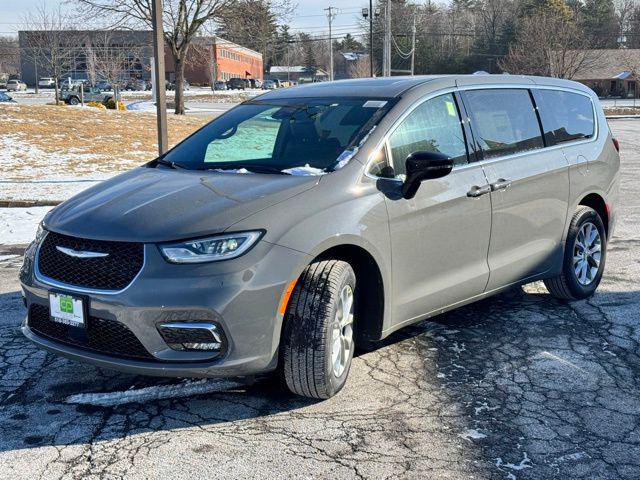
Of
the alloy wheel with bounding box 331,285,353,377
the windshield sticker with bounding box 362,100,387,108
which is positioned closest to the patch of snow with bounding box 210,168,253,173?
the windshield sticker with bounding box 362,100,387,108

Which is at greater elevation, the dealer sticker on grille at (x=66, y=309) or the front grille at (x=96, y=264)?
the front grille at (x=96, y=264)

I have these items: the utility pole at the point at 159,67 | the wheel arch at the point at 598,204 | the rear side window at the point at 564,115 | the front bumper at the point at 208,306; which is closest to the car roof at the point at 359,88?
the rear side window at the point at 564,115

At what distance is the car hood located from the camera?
3568 mm

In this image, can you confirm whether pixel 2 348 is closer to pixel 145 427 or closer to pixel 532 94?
pixel 145 427

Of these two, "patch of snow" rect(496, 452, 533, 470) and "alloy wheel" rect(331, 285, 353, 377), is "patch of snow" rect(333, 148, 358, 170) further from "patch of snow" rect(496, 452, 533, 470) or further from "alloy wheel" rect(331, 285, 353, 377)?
"patch of snow" rect(496, 452, 533, 470)

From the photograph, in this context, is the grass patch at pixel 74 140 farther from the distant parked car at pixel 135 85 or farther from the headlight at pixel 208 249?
the distant parked car at pixel 135 85

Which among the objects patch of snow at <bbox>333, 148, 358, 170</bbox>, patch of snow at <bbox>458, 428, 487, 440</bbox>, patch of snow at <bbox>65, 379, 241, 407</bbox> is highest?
patch of snow at <bbox>333, 148, 358, 170</bbox>

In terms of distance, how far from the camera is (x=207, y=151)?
192 inches

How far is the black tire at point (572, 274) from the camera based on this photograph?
5.60 metres

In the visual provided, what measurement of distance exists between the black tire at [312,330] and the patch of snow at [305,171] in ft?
1.76

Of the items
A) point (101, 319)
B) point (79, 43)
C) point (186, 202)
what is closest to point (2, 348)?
point (101, 319)

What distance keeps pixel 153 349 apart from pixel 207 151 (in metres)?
1.73

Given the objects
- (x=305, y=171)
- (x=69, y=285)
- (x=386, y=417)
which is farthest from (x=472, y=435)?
(x=69, y=285)

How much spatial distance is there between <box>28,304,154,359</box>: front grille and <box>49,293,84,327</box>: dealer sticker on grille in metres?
0.04
